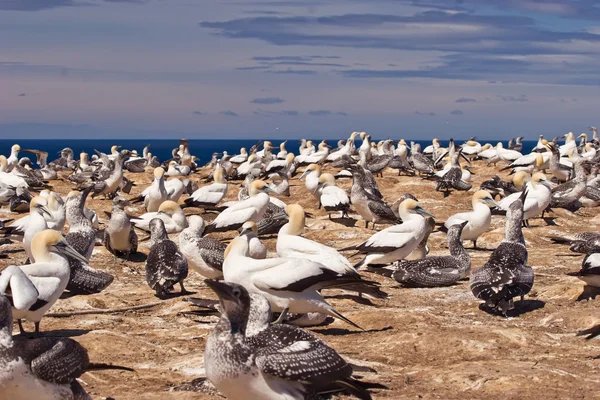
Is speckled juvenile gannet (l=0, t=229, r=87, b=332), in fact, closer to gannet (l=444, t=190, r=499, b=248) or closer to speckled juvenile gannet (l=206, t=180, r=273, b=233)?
speckled juvenile gannet (l=206, t=180, r=273, b=233)

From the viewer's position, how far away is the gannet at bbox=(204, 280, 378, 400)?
6039mm

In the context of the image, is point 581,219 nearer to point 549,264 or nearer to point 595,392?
point 549,264

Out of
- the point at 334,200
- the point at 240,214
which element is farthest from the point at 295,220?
the point at 334,200

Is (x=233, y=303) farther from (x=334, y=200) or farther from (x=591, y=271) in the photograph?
(x=334, y=200)

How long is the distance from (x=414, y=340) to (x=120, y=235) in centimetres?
752

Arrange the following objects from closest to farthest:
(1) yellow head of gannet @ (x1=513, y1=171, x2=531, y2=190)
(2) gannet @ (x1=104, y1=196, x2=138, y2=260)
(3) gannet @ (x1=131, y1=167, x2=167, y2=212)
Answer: (2) gannet @ (x1=104, y1=196, x2=138, y2=260), (3) gannet @ (x1=131, y1=167, x2=167, y2=212), (1) yellow head of gannet @ (x1=513, y1=171, x2=531, y2=190)

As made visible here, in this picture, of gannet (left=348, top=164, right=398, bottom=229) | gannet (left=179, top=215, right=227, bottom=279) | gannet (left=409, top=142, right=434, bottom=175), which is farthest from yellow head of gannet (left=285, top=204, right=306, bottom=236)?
gannet (left=409, top=142, right=434, bottom=175)

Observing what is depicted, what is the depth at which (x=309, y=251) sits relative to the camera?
11430 millimetres

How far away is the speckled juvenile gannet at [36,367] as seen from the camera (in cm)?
633

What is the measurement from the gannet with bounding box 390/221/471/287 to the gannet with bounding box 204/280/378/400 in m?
6.68

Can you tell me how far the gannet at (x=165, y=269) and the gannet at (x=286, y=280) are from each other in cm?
251

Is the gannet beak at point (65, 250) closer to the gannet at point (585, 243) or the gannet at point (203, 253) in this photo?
the gannet at point (203, 253)

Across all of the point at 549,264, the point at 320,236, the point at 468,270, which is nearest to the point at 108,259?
the point at 320,236

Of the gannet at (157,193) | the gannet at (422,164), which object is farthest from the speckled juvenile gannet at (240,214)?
the gannet at (422,164)
